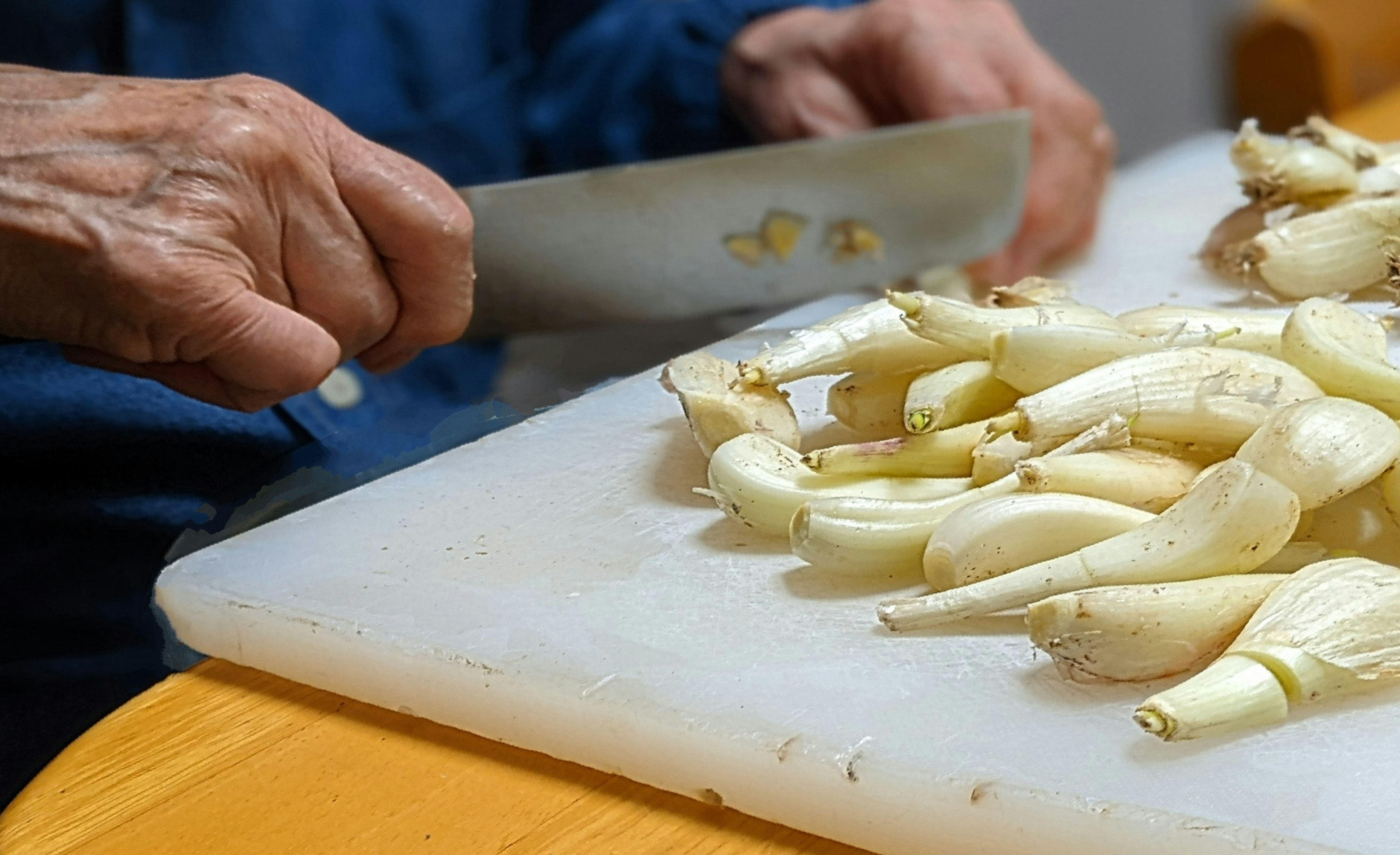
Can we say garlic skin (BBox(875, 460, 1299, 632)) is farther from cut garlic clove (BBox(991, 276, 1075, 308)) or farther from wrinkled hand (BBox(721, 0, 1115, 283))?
wrinkled hand (BBox(721, 0, 1115, 283))

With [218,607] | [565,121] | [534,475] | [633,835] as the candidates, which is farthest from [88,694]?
[565,121]

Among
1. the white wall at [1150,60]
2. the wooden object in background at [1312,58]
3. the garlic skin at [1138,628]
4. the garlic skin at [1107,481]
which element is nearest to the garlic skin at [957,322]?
the garlic skin at [1107,481]

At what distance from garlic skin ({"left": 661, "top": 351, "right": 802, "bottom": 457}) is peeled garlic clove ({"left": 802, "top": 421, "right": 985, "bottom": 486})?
55 mm

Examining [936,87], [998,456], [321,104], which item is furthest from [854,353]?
[321,104]

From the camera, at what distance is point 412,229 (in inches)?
34.3

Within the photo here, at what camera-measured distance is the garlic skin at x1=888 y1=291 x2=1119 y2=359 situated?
2.28 ft

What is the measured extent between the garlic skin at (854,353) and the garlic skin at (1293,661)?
280mm

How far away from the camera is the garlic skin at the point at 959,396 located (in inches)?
26.3

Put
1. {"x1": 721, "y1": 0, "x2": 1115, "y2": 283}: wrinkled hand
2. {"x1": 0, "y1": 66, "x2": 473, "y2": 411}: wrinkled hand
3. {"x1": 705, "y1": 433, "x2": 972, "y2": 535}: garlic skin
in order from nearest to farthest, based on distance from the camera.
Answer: {"x1": 705, "y1": 433, "x2": 972, "y2": 535}: garlic skin < {"x1": 0, "y1": 66, "x2": 473, "y2": 411}: wrinkled hand < {"x1": 721, "y1": 0, "x2": 1115, "y2": 283}: wrinkled hand

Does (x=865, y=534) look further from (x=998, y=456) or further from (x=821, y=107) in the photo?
(x=821, y=107)

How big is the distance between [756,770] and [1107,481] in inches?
9.1

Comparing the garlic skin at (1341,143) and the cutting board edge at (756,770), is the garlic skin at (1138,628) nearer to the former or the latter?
the cutting board edge at (756,770)

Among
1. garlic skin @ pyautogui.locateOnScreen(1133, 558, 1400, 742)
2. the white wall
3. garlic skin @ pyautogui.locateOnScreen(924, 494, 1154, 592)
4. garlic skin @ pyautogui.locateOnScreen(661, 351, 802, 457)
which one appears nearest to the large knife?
garlic skin @ pyautogui.locateOnScreen(661, 351, 802, 457)

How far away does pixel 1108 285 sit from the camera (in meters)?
1.10
